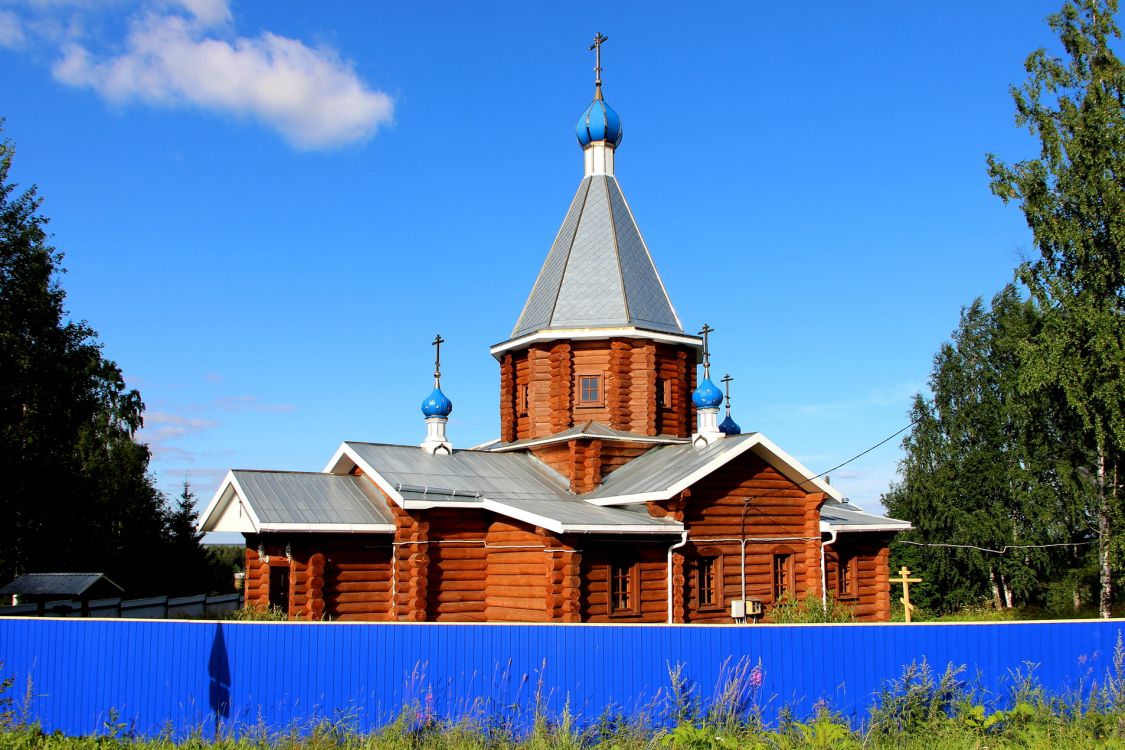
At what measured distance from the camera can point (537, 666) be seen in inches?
368

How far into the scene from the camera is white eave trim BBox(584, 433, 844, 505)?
15.8 m

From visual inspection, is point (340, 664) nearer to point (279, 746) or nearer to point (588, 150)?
point (279, 746)

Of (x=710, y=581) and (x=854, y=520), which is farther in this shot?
(x=854, y=520)

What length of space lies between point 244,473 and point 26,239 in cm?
855

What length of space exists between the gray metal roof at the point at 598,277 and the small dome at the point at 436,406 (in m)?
2.25

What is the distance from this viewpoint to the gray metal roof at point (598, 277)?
64.5 ft

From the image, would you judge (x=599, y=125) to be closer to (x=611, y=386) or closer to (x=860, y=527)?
(x=611, y=386)

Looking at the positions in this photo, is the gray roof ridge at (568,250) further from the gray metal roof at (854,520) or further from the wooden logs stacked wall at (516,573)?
the gray metal roof at (854,520)

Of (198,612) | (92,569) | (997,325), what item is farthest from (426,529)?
(997,325)

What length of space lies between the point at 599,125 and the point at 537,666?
1567cm

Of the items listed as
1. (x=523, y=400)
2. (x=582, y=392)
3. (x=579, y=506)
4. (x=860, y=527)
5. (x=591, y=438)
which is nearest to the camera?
(x=579, y=506)

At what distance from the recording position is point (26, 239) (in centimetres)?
2059

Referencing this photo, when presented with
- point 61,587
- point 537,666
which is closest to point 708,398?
point 537,666

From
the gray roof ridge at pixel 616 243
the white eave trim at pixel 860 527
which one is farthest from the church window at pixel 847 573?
the gray roof ridge at pixel 616 243
